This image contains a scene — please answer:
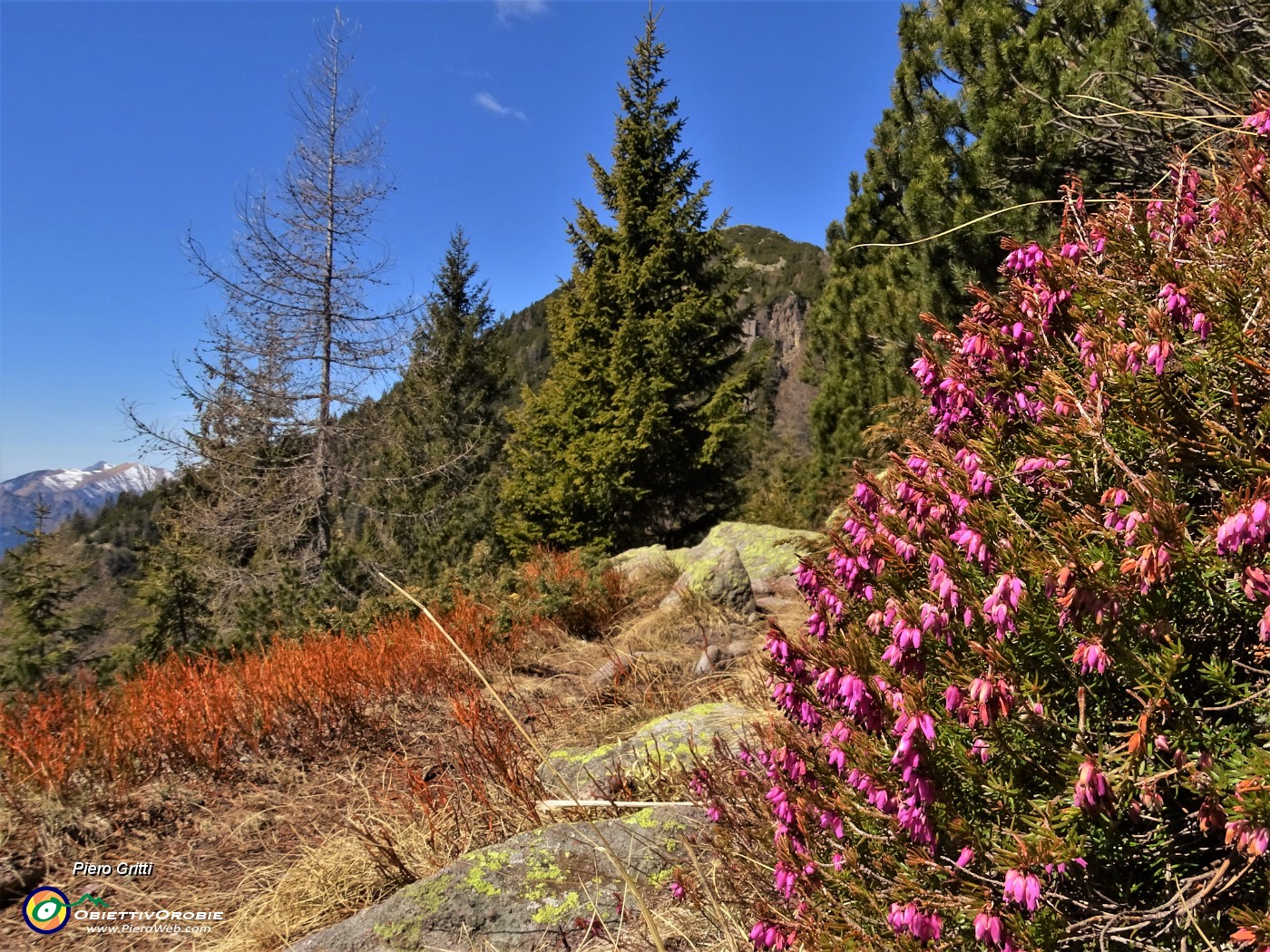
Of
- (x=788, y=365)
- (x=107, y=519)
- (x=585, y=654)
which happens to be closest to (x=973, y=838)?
(x=585, y=654)

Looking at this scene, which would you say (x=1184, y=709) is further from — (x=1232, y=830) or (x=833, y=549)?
(x=833, y=549)

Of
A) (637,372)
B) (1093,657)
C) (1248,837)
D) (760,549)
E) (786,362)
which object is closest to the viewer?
(1248,837)

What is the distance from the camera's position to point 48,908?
116 inches

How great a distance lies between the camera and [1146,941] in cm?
118

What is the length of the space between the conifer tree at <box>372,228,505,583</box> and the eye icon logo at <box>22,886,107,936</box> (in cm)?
625

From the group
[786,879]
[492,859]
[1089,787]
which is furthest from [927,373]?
[492,859]

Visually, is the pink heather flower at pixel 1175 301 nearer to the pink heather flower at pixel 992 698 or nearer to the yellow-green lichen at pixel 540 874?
the pink heather flower at pixel 992 698

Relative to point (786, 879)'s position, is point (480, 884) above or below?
below

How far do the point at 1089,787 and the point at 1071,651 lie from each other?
0.35 m

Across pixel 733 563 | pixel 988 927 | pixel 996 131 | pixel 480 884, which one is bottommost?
pixel 480 884

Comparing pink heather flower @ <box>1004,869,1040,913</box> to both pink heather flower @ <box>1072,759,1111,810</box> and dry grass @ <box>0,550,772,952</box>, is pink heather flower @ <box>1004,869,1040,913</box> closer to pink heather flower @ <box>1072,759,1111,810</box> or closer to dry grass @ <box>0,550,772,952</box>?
pink heather flower @ <box>1072,759,1111,810</box>

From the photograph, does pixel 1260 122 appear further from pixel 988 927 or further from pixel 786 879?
pixel 786 879

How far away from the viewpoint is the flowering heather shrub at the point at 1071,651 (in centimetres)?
112

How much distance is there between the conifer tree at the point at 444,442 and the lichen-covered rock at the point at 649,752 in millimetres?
Answer: 6287
